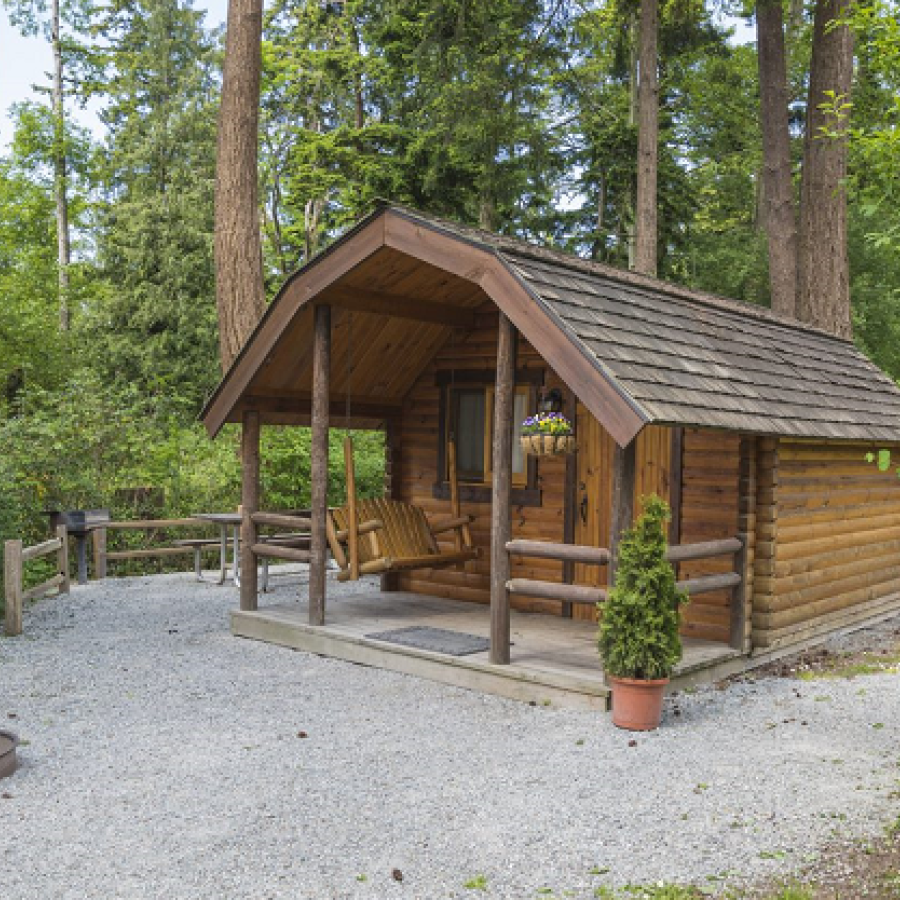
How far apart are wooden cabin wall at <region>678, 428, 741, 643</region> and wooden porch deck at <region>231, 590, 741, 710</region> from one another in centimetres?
21

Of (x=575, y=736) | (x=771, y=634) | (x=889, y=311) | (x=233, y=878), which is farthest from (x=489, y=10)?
(x=233, y=878)

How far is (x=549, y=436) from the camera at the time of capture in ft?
23.3

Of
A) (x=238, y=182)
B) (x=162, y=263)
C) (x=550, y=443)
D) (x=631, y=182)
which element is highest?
(x=631, y=182)

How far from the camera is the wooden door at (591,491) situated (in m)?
8.50

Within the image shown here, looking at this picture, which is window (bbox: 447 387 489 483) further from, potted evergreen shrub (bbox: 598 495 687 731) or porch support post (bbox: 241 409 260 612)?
potted evergreen shrub (bbox: 598 495 687 731)

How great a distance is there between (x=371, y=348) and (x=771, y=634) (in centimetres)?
434

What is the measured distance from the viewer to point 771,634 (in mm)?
7750

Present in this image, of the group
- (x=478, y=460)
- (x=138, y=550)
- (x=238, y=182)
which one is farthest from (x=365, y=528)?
(x=238, y=182)

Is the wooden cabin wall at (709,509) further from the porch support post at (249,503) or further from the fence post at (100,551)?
the fence post at (100,551)

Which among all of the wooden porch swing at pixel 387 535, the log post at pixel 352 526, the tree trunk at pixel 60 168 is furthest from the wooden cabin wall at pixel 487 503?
the tree trunk at pixel 60 168

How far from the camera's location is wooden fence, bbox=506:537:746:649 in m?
6.29

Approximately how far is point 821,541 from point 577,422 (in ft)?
8.19

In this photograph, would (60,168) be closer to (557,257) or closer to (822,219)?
(822,219)

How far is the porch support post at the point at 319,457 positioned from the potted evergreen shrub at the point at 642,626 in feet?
9.46
